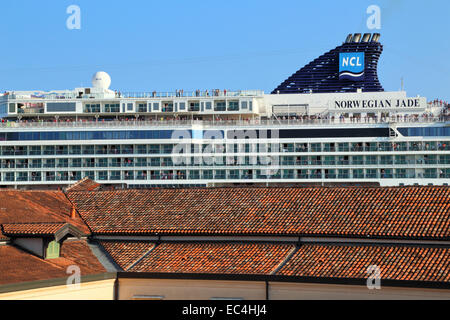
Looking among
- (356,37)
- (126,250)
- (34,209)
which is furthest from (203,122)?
(126,250)

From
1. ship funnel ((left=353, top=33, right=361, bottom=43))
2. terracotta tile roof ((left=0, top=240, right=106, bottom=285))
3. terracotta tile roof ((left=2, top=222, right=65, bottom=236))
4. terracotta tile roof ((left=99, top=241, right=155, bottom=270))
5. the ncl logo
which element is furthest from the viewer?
ship funnel ((left=353, top=33, right=361, bottom=43))

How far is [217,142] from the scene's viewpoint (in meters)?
96.8

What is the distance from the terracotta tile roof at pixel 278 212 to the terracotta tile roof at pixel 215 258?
2.09 ft

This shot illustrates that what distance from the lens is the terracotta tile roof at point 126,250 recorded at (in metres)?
38.9

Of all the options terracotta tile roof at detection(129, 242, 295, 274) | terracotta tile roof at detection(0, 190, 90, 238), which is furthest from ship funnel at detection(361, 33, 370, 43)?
terracotta tile roof at detection(129, 242, 295, 274)

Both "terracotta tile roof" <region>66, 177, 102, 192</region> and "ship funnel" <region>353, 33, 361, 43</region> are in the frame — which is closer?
"terracotta tile roof" <region>66, 177, 102, 192</region>

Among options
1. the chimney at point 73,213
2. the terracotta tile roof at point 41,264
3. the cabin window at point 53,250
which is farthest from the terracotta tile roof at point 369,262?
the chimney at point 73,213

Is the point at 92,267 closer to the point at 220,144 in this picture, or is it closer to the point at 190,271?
the point at 190,271

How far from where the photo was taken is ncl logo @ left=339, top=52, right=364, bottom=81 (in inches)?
4449

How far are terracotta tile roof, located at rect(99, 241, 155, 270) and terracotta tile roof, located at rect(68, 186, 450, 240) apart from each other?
55 cm

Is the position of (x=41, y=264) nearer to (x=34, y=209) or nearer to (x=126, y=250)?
(x=126, y=250)

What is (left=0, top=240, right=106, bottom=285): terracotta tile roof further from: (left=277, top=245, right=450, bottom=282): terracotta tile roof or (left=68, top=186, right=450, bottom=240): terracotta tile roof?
(left=277, top=245, right=450, bottom=282): terracotta tile roof

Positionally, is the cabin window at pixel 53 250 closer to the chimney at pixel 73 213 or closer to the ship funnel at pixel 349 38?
the chimney at pixel 73 213
